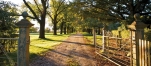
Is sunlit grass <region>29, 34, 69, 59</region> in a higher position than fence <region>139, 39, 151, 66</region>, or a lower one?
lower

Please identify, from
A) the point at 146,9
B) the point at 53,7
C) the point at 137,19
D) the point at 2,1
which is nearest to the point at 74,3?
the point at 146,9

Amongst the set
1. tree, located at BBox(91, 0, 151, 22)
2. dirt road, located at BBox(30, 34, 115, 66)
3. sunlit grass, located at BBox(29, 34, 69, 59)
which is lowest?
dirt road, located at BBox(30, 34, 115, 66)

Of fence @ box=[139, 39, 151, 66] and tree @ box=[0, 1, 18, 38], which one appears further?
tree @ box=[0, 1, 18, 38]

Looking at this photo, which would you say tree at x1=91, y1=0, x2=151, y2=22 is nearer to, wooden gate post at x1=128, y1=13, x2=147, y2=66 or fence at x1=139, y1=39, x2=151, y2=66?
wooden gate post at x1=128, y1=13, x2=147, y2=66

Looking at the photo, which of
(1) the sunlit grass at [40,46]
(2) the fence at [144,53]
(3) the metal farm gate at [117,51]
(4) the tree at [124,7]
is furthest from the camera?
(4) the tree at [124,7]

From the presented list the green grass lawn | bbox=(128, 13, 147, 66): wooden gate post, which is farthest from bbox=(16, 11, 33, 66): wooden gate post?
bbox=(128, 13, 147, 66): wooden gate post

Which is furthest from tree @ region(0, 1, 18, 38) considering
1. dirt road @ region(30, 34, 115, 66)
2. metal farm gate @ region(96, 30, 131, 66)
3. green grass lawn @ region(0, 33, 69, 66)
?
metal farm gate @ region(96, 30, 131, 66)

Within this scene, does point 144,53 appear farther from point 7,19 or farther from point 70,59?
point 7,19

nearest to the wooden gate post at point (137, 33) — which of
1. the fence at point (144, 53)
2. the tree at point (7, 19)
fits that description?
the fence at point (144, 53)

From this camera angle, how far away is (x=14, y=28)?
432 inches

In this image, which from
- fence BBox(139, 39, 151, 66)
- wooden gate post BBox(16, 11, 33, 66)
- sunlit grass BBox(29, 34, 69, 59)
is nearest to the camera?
fence BBox(139, 39, 151, 66)

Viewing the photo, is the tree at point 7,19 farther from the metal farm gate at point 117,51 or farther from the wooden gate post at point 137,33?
the wooden gate post at point 137,33

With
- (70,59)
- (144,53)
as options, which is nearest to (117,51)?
(70,59)

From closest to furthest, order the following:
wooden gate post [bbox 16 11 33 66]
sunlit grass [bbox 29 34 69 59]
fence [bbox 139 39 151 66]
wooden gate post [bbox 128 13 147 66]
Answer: fence [bbox 139 39 151 66] → wooden gate post [bbox 16 11 33 66] → wooden gate post [bbox 128 13 147 66] → sunlit grass [bbox 29 34 69 59]
